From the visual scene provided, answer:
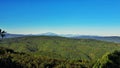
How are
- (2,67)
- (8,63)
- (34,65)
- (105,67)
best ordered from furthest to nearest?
(34,65)
(8,63)
(2,67)
(105,67)

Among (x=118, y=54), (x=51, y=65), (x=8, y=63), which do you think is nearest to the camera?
(x=118, y=54)

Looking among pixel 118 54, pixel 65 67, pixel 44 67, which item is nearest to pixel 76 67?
pixel 65 67

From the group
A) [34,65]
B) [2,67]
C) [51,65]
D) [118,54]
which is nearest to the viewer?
[118,54]

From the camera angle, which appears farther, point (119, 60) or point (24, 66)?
point (24, 66)

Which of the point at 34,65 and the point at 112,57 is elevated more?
the point at 112,57

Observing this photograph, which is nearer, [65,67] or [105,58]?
[105,58]

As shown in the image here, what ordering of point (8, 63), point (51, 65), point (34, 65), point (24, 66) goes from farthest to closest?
point (51, 65)
point (34, 65)
point (24, 66)
point (8, 63)

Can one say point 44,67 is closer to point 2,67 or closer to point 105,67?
point 2,67

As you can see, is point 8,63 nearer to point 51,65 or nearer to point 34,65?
point 34,65

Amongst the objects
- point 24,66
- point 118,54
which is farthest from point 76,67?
point 118,54
